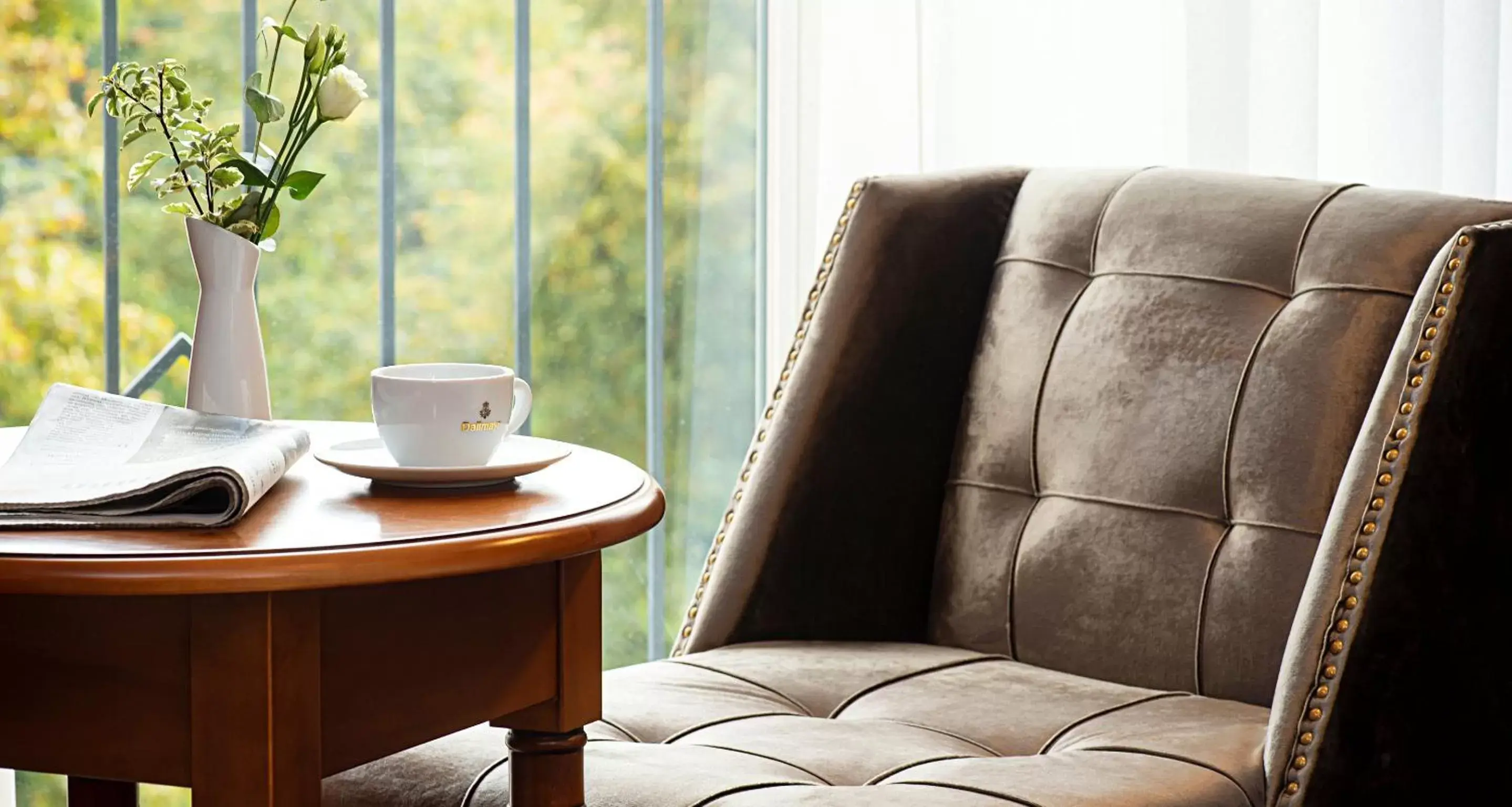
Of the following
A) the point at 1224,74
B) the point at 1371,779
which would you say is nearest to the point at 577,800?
the point at 1371,779

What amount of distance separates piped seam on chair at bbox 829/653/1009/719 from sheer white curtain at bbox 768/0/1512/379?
0.75 metres

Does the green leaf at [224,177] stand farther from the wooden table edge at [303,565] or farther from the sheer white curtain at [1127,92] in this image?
the sheer white curtain at [1127,92]

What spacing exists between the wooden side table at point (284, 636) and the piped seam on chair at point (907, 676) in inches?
18.2

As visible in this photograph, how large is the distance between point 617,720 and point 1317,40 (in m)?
1.22

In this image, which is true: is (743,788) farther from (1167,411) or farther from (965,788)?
(1167,411)

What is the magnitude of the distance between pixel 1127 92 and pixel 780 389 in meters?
0.74

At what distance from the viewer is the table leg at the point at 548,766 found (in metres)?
1.00

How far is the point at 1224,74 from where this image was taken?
1941 mm

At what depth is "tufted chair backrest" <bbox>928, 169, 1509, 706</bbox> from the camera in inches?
54.6

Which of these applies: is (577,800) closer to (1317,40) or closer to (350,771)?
(350,771)

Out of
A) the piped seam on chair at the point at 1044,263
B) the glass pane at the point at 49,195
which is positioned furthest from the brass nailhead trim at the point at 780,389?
the glass pane at the point at 49,195

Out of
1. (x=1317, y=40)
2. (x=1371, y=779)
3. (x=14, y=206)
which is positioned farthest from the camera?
(x=14, y=206)

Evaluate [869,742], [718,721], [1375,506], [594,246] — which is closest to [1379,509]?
[1375,506]

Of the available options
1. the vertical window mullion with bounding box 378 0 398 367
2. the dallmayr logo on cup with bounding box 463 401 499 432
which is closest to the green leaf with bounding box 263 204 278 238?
the dallmayr logo on cup with bounding box 463 401 499 432
